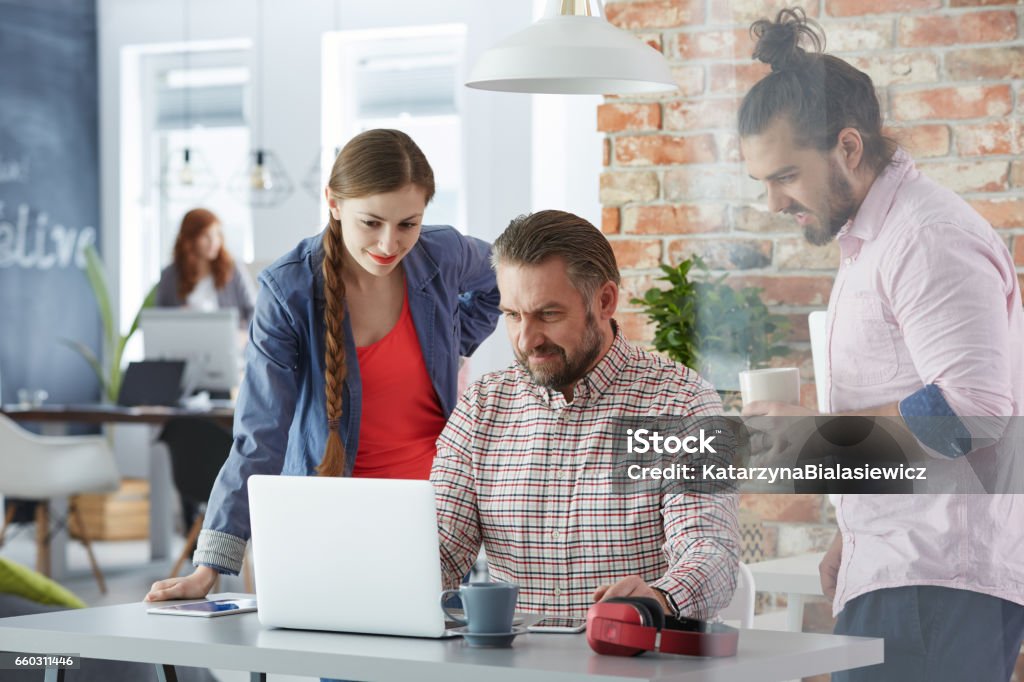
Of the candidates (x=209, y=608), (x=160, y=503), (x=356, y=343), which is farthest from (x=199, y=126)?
(x=209, y=608)

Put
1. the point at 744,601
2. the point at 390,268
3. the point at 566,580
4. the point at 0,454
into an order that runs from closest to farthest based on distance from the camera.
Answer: the point at 744,601 → the point at 566,580 → the point at 390,268 → the point at 0,454

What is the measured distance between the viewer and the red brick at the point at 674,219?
1.25 meters

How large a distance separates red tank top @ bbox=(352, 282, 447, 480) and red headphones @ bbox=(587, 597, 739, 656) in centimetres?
90

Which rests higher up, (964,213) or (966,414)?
(964,213)

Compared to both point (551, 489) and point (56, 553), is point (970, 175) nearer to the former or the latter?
point (551, 489)

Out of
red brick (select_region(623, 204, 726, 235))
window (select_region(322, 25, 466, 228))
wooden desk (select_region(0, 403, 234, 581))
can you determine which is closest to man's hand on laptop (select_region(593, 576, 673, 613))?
red brick (select_region(623, 204, 726, 235))

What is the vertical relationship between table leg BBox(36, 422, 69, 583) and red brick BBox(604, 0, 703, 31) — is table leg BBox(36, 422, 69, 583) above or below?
below

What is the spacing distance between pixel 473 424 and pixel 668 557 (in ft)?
1.18

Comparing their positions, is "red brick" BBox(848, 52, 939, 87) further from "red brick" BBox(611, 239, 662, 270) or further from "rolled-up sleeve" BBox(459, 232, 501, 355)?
"rolled-up sleeve" BBox(459, 232, 501, 355)

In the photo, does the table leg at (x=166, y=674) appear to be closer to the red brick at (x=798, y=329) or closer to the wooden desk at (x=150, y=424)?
the red brick at (x=798, y=329)

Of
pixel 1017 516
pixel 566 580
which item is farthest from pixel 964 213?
pixel 566 580

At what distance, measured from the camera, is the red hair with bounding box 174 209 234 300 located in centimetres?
718

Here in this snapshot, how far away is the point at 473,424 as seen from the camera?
1954 mm

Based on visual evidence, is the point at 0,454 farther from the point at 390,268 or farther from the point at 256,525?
the point at 256,525
